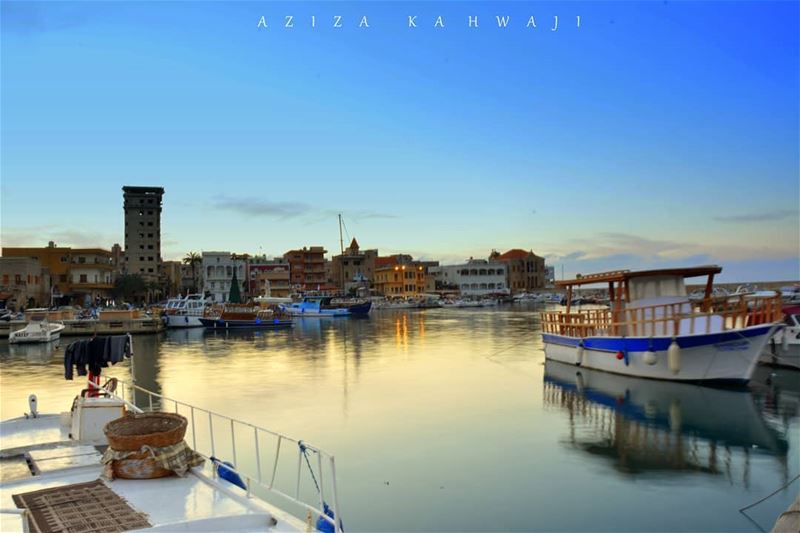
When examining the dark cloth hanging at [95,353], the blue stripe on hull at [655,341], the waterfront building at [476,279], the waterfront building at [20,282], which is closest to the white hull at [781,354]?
the blue stripe on hull at [655,341]

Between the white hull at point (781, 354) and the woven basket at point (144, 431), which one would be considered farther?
the white hull at point (781, 354)

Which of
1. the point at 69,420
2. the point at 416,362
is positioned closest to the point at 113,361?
the point at 69,420

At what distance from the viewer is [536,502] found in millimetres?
12453

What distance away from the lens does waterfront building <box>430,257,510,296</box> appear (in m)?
154

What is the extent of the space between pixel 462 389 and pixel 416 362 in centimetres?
1017

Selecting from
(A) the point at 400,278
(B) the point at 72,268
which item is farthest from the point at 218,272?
(A) the point at 400,278

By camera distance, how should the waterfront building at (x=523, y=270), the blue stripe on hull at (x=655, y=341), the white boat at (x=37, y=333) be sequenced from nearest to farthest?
the blue stripe on hull at (x=655, y=341), the white boat at (x=37, y=333), the waterfront building at (x=523, y=270)

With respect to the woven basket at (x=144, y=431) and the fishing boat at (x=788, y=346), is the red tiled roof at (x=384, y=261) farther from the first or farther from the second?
the woven basket at (x=144, y=431)

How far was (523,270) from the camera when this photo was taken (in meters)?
160

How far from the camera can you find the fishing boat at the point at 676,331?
2333 cm

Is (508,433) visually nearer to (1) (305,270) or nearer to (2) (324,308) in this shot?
(2) (324,308)

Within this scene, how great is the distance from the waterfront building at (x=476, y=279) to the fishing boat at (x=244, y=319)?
3364 inches

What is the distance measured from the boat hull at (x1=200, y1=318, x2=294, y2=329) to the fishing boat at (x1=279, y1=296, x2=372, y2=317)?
63.9 ft

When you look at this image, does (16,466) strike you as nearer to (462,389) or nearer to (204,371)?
(462,389)
